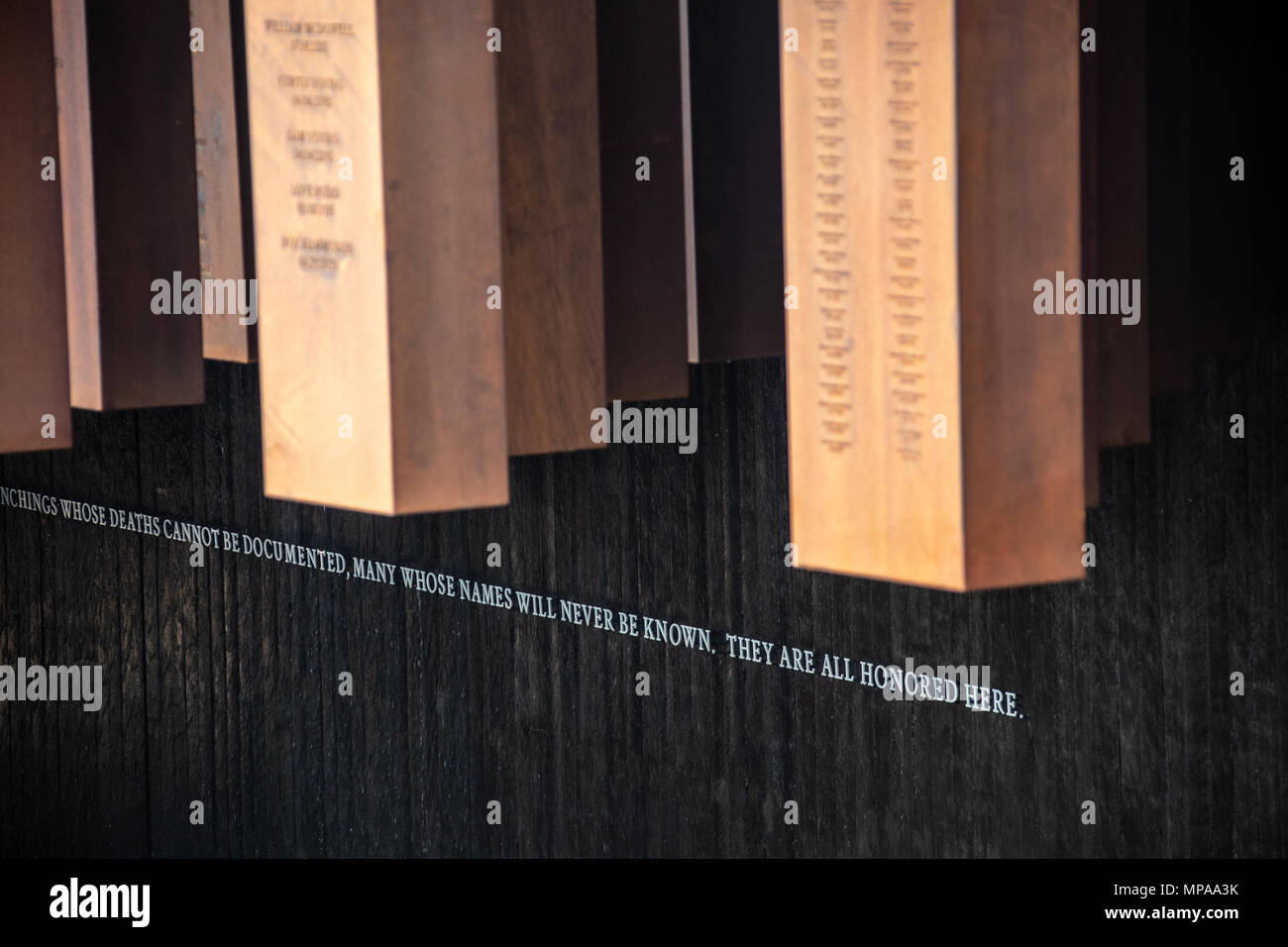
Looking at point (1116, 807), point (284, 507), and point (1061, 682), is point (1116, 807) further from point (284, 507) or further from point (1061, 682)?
point (284, 507)

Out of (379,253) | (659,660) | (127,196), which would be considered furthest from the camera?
(659,660)

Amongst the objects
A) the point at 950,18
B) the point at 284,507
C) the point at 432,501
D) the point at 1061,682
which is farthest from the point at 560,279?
the point at 284,507

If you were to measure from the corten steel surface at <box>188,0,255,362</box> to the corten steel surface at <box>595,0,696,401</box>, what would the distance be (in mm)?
788

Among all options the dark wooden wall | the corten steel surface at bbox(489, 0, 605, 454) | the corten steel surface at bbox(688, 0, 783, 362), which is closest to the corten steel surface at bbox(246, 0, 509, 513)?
the corten steel surface at bbox(489, 0, 605, 454)

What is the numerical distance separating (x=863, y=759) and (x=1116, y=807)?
64 centimetres

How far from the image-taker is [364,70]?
67.0 inches

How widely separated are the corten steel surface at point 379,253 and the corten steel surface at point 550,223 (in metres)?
0.29

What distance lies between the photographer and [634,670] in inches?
155

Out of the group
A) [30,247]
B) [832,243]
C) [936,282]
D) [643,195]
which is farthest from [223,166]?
[936,282]

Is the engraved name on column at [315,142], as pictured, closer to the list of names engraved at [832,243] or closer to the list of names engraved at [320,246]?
the list of names engraved at [320,246]

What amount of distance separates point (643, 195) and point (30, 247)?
104 cm

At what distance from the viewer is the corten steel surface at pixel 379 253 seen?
1722 millimetres

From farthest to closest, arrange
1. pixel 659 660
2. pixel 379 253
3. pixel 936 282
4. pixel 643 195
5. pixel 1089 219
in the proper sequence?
pixel 659 660
pixel 643 195
pixel 1089 219
pixel 379 253
pixel 936 282

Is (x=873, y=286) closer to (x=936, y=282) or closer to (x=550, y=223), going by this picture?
(x=936, y=282)
